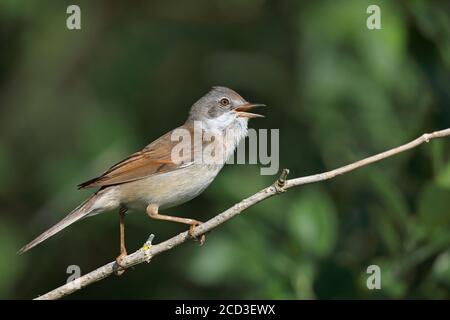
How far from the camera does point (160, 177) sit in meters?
5.40

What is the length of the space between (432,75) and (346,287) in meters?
1.72

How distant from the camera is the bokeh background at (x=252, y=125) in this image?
518 centimetres

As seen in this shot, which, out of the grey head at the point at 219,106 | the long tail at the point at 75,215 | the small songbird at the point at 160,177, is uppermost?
the grey head at the point at 219,106

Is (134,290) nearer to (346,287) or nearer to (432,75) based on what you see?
(346,287)

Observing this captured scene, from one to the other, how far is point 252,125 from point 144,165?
1.92 m

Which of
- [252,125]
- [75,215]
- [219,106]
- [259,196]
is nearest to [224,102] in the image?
[219,106]

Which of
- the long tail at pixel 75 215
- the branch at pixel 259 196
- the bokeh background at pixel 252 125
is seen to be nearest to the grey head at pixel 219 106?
the bokeh background at pixel 252 125

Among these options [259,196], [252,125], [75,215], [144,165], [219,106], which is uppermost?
[219,106]

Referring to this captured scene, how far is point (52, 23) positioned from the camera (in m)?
7.84

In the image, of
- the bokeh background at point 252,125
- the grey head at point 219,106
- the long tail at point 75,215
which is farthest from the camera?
the grey head at point 219,106

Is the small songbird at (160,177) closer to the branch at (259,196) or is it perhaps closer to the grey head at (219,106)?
the grey head at (219,106)

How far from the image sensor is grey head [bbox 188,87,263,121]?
19.7ft

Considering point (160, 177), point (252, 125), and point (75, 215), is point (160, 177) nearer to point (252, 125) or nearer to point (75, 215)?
point (75, 215)

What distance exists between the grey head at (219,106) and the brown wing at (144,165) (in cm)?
42
